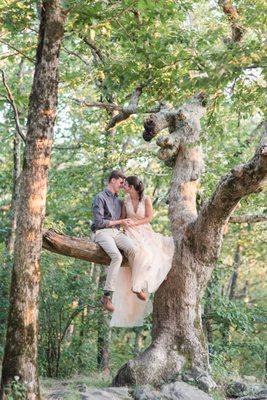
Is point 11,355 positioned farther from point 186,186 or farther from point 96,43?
point 96,43

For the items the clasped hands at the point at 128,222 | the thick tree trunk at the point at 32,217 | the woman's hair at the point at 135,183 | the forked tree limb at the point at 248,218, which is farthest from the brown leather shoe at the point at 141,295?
the forked tree limb at the point at 248,218

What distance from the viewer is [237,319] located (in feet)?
49.3

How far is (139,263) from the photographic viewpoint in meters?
Answer: 9.04

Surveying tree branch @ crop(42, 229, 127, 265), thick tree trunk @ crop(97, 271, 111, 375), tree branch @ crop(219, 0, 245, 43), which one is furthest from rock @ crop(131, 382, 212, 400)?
tree branch @ crop(219, 0, 245, 43)

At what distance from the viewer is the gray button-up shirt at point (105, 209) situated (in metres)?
8.98

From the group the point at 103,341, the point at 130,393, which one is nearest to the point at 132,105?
the point at 130,393

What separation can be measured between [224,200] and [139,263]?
1636 mm

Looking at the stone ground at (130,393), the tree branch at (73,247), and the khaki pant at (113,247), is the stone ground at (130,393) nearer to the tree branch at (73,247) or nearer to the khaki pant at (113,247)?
the khaki pant at (113,247)

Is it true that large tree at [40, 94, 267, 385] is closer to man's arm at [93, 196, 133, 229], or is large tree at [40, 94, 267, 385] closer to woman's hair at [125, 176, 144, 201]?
man's arm at [93, 196, 133, 229]

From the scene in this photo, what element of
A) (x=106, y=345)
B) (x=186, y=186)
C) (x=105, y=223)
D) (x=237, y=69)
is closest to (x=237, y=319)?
(x=106, y=345)

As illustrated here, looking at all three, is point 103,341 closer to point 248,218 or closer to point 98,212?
point 248,218

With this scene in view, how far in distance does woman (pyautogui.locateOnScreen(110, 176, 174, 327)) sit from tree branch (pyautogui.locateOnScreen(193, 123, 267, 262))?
1.82 ft

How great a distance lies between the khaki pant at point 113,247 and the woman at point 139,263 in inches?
5.0

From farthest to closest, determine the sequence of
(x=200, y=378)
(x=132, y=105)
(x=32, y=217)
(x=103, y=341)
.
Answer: (x=103, y=341), (x=132, y=105), (x=200, y=378), (x=32, y=217)
